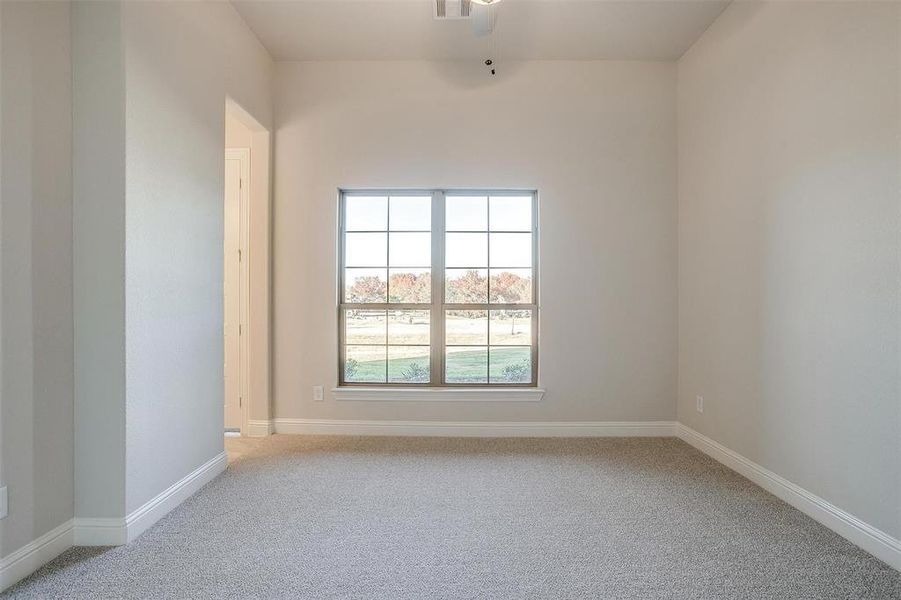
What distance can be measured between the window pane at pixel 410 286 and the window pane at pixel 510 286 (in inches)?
22.6

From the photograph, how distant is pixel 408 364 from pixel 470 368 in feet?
1.86

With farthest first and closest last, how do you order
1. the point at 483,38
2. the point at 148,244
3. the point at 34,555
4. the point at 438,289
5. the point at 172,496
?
the point at 438,289 < the point at 483,38 < the point at 172,496 < the point at 148,244 < the point at 34,555

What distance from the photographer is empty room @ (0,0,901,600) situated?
2.02 meters

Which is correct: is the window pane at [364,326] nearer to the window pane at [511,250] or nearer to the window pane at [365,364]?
the window pane at [365,364]

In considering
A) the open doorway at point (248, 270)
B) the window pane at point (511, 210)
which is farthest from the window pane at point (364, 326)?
the window pane at point (511, 210)

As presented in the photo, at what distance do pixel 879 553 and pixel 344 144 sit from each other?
170 inches

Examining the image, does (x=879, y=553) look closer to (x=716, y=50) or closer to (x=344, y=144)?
(x=716, y=50)

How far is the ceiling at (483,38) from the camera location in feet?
10.5

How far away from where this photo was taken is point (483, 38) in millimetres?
3570

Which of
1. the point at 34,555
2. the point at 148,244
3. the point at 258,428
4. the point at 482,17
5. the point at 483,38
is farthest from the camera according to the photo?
the point at 258,428

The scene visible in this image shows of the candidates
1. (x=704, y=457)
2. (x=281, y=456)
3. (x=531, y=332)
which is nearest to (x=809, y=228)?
(x=704, y=457)

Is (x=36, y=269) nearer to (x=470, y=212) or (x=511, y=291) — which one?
(x=470, y=212)

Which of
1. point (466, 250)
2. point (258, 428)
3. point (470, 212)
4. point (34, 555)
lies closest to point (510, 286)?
point (466, 250)

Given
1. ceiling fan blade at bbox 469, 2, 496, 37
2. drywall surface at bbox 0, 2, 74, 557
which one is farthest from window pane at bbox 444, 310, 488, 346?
drywall surface at bbox 0, 2, 74, 557
